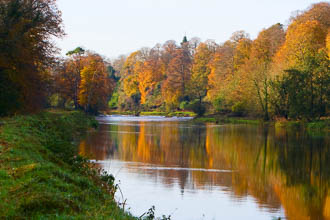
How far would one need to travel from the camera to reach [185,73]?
81812 millimetres

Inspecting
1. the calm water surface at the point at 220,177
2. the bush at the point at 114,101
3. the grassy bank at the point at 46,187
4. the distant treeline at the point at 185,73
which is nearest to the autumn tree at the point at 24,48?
the distant treeline at the point at 185,73

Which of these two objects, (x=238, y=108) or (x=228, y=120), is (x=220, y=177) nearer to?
(x=228, y=120)

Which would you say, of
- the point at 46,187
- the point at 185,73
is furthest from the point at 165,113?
the point at 46,187

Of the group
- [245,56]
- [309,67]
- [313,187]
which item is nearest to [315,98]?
[309,67]

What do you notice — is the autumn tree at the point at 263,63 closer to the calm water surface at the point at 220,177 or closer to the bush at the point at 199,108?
the bush at the point at 199,108

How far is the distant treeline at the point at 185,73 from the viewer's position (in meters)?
27.5

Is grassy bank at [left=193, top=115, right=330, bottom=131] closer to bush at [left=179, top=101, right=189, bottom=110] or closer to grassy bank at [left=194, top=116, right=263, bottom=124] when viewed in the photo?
grassy bank at [left=194, top=116, right=263, bottom=124]

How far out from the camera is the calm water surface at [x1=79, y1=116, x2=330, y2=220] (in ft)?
41.6

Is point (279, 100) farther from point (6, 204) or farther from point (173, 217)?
point (6, 204)

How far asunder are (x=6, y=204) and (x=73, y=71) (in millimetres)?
61254

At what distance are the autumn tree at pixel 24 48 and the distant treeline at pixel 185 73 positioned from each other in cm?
6

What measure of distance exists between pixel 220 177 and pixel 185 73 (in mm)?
64736

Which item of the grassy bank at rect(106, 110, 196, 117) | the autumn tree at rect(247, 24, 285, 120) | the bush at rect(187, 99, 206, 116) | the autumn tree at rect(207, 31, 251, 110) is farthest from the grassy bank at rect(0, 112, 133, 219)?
the grassy bank at rect(106, 110, 196, 117)

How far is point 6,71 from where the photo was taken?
26141 millimetres
